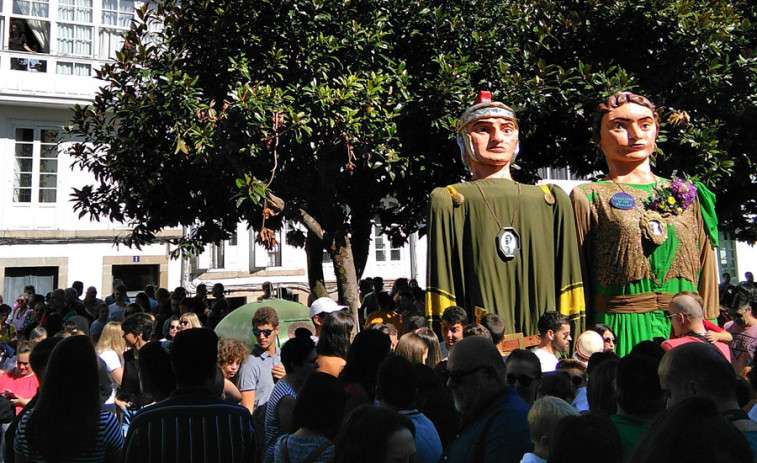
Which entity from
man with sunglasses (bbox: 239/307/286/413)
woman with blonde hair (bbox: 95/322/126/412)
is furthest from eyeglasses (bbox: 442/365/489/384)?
woman with blonde hair (bbox: 95/322/126/412)

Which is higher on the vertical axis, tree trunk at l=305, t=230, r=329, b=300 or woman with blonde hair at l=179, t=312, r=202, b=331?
tree trunk at l=305, t=230, r=329, b=300

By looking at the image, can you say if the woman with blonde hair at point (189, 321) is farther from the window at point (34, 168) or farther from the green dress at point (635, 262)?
the window at point (34, 168)

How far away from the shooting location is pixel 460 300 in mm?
6926

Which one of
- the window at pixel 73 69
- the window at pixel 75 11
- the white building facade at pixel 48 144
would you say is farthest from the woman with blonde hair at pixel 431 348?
the window at pixel 75 11

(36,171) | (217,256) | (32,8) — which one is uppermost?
(32,8)

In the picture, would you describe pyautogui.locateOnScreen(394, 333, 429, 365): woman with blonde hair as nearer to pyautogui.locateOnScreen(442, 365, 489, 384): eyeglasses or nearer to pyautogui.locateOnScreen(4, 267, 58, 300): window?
pyautogui.locateOnScreen(442, 365, 489, 384): eyeglasses

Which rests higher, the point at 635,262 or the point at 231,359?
the point at 635,262

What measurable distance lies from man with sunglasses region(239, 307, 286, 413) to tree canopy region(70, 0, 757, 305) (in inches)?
103

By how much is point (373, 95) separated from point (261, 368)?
14.0ft

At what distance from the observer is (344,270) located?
10039 mm

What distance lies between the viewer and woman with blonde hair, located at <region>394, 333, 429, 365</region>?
4656mm

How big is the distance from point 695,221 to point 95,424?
6164 mm

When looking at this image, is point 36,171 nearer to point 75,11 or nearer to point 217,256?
point 75,11

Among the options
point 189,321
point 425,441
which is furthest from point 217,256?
point 425,441
